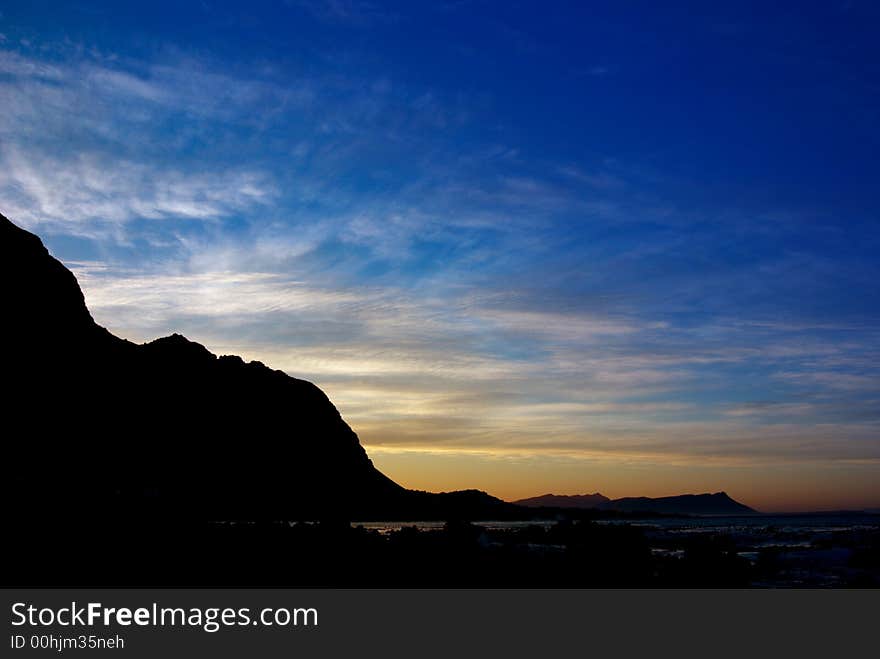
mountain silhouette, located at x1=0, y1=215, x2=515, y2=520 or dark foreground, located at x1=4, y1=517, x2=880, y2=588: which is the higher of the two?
mountain silhouette, located at x1=0, y1=215, x2=515, y2=520

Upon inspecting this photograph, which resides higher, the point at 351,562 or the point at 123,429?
the point at 123,429

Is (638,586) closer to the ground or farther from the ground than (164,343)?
closer to the ground

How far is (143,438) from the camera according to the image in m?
133

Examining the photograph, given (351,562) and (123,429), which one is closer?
(351,562)

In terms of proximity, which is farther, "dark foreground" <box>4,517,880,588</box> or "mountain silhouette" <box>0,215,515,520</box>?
"mountain silhouette" <box>0,215,515,520</box>

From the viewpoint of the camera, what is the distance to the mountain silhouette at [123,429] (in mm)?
66875

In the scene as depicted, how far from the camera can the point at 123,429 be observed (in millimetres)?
125562

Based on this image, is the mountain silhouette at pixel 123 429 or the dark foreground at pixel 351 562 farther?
the mountain silhouette at pixel 123 429

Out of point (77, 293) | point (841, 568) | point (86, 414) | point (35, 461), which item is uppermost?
point (77, 293)

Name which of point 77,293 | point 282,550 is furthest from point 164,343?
point 282,550

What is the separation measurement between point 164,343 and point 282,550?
171699 millimetres

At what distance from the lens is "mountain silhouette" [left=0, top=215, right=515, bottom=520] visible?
66.9m

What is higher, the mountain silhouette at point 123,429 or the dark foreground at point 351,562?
the mountain silhouette at point 123,429
